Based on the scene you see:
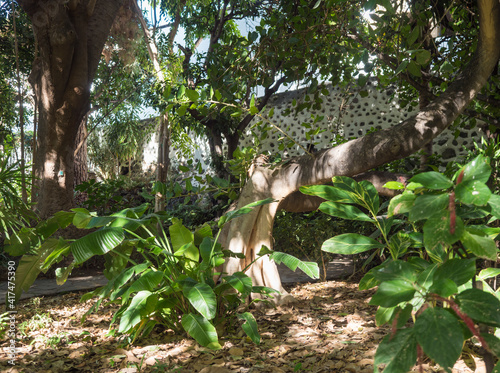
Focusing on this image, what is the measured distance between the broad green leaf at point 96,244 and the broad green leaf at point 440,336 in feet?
4.38

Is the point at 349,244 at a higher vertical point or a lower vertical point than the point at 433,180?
lower

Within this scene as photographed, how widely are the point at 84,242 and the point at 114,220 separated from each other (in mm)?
267

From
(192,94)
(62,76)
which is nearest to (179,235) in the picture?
(192,94)

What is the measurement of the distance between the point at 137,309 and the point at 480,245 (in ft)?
4.84

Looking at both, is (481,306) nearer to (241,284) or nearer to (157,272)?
(241,284)

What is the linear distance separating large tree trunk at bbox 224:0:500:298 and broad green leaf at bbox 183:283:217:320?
101 cm

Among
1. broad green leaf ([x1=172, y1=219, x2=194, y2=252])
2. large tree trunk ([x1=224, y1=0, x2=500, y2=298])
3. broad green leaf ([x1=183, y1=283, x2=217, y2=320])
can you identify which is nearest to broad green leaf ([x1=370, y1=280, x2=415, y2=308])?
broad green leaf ([x1=183, y1=283, x2=217, y2=320])

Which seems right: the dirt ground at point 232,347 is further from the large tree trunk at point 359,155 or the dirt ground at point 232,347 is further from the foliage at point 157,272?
the large tree trunk at point 359,155

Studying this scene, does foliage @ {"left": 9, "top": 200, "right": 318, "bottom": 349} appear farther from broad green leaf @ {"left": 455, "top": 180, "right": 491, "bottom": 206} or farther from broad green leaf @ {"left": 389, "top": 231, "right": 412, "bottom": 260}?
broad green leaf @ {"left": 455, "top": 180, "right": 491, "bottom": 206}

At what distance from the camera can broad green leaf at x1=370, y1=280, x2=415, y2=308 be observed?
77 cm

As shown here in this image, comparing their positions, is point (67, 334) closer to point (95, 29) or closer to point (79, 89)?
point (79, 89)

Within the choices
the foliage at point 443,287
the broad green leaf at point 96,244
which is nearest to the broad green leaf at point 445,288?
the foliage at point 443,287

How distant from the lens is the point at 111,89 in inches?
336

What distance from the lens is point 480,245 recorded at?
2.62 ft
